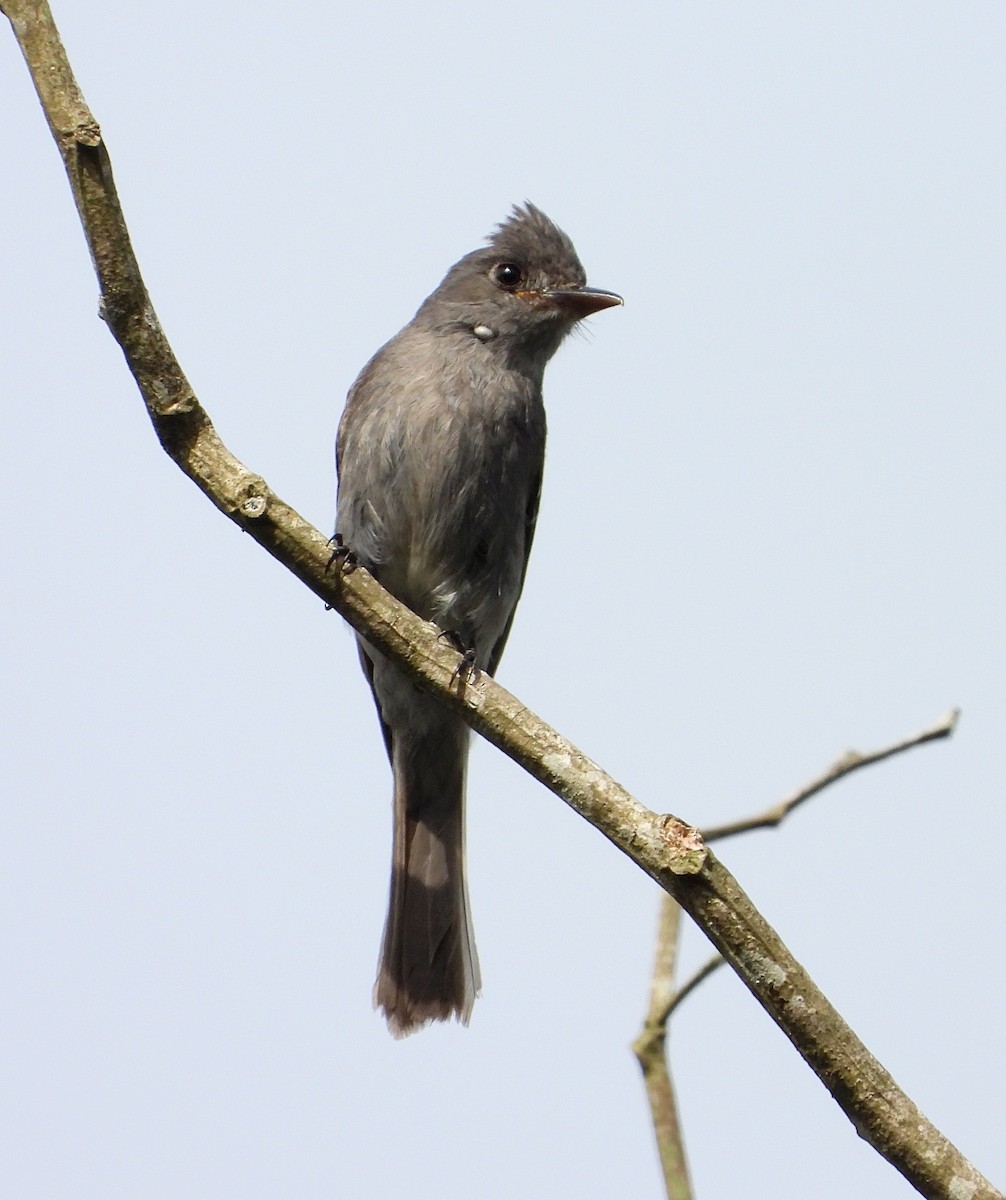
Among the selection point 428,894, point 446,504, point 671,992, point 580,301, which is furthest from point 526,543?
point 671,992

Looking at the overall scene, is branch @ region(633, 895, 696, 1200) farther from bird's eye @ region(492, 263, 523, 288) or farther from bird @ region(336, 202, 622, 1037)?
bird's eye @ region(492, 263, 523, 288)

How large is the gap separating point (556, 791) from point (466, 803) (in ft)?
10.2

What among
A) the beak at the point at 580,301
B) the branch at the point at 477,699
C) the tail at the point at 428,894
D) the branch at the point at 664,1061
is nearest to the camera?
the branch at the point at 477,699

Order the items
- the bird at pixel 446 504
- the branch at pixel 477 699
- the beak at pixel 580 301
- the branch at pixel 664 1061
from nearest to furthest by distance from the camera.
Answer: the branch at pixel 477 699, the branch at pixel 664 1061, the bird at pixel 446 504, the beak at pixel 580 301

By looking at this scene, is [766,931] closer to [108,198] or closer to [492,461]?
[108,198]

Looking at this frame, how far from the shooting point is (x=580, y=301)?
19.9 ft

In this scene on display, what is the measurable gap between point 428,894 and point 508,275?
2588mm

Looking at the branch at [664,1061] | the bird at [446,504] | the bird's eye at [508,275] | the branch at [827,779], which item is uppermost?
the bird's eye at [508,275]

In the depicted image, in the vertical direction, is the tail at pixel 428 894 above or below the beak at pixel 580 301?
below

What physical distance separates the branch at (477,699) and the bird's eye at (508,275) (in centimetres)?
273

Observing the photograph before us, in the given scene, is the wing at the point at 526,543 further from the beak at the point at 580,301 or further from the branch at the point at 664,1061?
the branch at the point at 664,1061

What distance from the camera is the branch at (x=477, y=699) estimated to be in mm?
2838

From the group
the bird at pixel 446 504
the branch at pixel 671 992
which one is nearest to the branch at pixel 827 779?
the branch at pixel 671 992

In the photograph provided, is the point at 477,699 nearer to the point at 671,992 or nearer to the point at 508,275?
the point at 671,992
